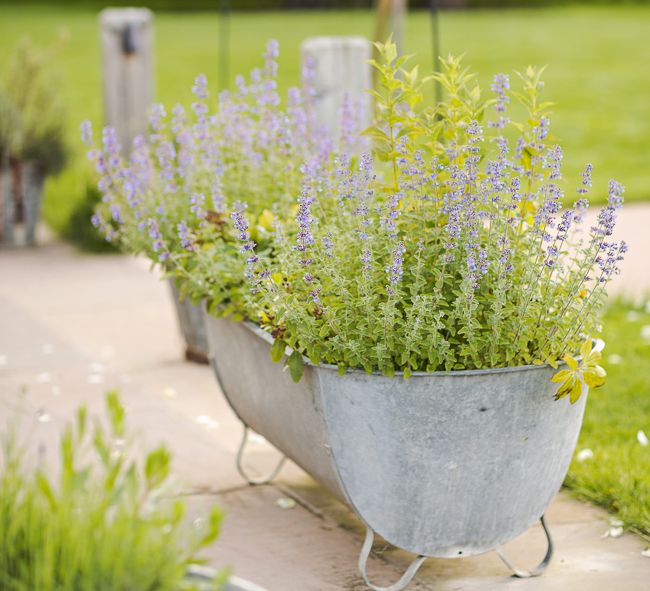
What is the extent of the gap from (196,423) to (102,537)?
2554mm

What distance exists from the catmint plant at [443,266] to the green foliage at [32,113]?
4381 millimetres

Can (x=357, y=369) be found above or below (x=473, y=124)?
below

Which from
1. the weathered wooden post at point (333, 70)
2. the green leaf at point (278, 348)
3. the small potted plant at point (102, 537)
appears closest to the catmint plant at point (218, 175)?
the green leaf at point (278, 348)

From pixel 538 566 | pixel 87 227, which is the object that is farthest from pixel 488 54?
pixel 538 566

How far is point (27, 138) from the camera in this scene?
23.5 feet

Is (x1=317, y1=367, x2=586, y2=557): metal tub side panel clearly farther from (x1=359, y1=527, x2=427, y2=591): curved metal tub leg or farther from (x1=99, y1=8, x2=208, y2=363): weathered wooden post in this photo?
(x1=99, y1=8, x2=208, y2=363): weathered wooden post

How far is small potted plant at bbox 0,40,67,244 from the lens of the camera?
7.11m

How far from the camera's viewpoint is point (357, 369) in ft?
9.50

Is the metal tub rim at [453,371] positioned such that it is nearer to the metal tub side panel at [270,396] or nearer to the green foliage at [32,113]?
the metal tub side panel at [270,396]

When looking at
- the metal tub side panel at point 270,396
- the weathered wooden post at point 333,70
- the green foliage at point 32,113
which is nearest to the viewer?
the metal tub side panel at point 270,396

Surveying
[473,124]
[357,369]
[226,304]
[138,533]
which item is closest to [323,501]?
[226,304]

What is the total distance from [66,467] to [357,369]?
1.07 m

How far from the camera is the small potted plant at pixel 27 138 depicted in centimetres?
711

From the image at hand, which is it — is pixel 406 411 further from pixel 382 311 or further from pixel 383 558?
pixel 383 558
